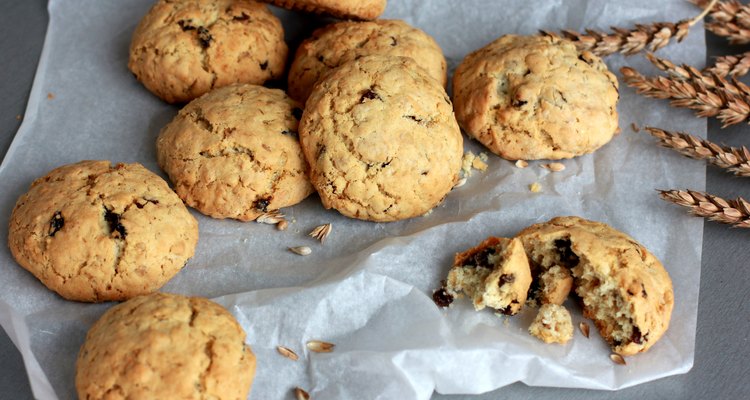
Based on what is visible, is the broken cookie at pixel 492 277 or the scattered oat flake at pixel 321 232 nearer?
the broken cookie at pixel 492 277

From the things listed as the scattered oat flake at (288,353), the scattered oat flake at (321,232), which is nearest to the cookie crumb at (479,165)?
the scattered oat flake at (321,232)

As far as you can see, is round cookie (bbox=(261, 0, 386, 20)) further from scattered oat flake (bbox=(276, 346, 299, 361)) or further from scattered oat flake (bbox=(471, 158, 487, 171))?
scattered oat flake (bbox=(276, 346, 299, 361))

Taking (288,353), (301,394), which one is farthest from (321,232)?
(301,394)

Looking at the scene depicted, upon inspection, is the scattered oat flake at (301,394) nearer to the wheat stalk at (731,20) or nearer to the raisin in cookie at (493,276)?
the raisin in cookie at (493,276)

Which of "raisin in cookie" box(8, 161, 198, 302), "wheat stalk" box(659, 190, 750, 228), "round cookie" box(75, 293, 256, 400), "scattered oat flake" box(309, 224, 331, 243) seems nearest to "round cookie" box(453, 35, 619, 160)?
"wheat stalk" box(659, 190, 750, 228)

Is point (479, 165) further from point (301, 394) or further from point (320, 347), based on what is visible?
point (301, 394)
